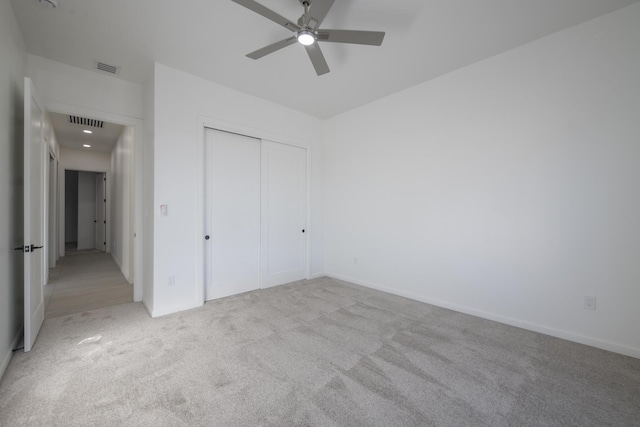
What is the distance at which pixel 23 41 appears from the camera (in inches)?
101

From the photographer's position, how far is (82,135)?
532cm

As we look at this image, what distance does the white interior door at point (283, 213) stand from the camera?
13.5 ft

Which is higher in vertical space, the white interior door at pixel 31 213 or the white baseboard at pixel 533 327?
the white interior door at pixel 31 213

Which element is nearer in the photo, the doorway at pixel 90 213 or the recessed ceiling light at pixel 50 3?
the recessed ceiling light at pixel 50 3

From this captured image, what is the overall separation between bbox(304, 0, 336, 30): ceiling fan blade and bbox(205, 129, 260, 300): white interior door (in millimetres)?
2092

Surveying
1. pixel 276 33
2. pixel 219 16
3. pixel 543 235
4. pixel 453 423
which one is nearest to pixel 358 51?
pixel 276 33

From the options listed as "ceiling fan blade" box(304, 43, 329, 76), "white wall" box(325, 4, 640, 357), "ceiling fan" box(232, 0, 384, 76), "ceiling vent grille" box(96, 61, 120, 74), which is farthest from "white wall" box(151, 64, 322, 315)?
"white wall" box(325, 4, 640, 357)

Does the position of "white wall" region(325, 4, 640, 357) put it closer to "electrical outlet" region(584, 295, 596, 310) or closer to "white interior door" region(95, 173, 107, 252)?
"electrical outlet" region(584, 295, 596, 310)

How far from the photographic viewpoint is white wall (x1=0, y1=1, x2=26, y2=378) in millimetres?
1963

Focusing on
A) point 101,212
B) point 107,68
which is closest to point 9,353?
point 107,68

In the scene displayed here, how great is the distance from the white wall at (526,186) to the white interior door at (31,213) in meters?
3.76

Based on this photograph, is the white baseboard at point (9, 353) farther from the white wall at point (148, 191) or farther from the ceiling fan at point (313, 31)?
the ceiling fan at point (313, 31)

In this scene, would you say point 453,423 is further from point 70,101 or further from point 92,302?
point 70,101

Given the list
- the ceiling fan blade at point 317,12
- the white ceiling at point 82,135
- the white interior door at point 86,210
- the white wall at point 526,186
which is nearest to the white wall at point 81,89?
the white ceiling at point 82,135
